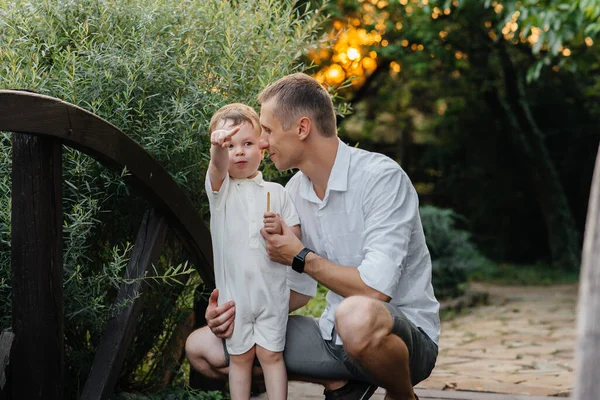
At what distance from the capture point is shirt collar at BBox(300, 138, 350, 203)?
2.74m

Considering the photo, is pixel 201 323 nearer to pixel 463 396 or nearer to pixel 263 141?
pixel 263 141

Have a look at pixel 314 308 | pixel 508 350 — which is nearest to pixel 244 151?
pixel 314 308

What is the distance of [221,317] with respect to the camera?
275cm

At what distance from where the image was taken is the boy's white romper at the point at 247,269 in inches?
108

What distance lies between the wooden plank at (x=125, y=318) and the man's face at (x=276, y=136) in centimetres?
51

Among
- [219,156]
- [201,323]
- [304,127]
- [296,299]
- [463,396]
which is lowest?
[463,396]

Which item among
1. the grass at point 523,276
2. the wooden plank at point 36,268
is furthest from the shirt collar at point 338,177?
the grass at point 523,276

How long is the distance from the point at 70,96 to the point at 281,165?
2.58 ft

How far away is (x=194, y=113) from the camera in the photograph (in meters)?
3.09

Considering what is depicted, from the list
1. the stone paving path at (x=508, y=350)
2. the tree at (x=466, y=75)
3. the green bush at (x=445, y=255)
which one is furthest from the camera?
the tree at (x=466, y=75)

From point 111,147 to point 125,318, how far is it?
0.62m

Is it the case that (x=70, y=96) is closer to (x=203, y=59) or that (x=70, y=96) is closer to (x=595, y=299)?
(x=203, y=59)

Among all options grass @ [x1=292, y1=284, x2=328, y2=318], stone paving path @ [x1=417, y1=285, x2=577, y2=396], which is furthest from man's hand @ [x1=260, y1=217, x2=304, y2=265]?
grass @ [x1=292, y1=284, x2=328, y2=318]

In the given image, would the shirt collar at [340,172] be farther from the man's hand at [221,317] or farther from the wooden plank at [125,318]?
the wooden plank at [125,318]
